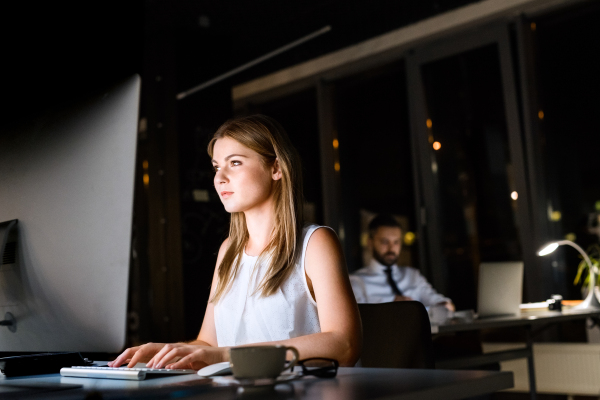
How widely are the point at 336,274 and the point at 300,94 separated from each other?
526 cm

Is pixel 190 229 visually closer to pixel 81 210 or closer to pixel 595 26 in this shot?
pixel 595 26

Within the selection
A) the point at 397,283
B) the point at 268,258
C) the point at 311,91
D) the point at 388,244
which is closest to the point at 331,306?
the point at 268,258

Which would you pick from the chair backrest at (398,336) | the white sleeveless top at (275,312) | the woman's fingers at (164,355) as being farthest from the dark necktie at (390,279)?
the woman's fingers at (164,355)

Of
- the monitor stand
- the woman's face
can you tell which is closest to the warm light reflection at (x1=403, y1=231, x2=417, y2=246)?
the woman's face

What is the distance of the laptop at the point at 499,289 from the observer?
11.0 ft

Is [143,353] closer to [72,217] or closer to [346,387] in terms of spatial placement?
[72,217]

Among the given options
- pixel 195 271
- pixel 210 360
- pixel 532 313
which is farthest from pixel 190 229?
pixel 210 360

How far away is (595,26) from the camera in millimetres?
4520

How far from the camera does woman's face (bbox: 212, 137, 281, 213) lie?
1583 millimetres

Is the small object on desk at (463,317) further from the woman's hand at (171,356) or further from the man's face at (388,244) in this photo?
the woman's hand at (171,356)

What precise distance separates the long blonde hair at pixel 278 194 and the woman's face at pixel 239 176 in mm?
23

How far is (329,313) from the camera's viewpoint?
4.46 feet

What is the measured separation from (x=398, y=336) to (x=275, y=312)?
0.52 m

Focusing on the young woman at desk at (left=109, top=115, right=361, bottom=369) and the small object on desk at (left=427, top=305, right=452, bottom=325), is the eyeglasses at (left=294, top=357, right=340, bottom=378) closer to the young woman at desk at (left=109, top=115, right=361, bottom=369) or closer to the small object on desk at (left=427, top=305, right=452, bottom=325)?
the young woman at desk at (left=109, top=115, right=361, bottom=369)
